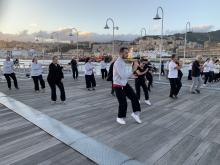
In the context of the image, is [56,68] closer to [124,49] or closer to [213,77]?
[124,49]

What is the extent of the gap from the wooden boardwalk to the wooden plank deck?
0.19 ft

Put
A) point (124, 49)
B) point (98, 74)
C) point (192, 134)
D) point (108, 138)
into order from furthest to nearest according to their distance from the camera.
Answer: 1. point (98, 74)
2. point (124, 49)
3. point (192, 134)
4. point (108, 138)

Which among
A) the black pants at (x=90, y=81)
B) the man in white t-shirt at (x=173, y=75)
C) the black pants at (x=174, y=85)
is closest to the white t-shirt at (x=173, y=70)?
the man in white t-shirt at (x=173, y=75)

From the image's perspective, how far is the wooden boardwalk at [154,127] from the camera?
14.2ft

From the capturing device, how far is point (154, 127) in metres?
5.84

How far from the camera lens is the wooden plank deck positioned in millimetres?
3977

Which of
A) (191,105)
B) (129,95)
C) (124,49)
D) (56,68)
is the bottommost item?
(191,105)

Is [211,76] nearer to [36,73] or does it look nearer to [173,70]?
[173,70]

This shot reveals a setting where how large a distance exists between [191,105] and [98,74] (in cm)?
1270

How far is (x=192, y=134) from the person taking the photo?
5.43 m

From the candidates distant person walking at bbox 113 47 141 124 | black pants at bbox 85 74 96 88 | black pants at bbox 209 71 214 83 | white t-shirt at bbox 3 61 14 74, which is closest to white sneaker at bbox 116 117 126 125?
distant person walking at bbox 113 47 141 124

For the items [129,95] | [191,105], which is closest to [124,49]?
[129,95]

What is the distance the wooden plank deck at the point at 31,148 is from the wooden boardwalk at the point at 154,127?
57mm

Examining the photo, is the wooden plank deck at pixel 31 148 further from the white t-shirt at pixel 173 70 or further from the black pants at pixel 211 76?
the black pants at pixel 211 76
